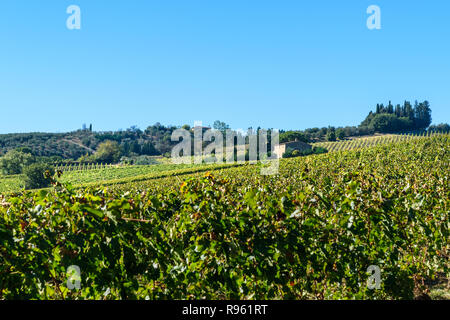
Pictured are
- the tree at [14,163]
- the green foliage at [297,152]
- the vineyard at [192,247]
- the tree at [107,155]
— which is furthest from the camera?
the tree at [107,155]

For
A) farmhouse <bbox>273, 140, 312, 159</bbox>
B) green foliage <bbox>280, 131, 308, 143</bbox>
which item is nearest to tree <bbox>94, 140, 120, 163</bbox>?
green foliage <bbox>280, 131, 308, 143</bbox>

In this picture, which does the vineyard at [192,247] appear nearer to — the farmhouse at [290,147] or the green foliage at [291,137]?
the farmhouse at [290,147]

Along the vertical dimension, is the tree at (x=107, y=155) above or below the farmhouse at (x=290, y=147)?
below

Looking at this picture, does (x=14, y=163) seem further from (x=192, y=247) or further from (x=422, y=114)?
(x=422, y=114)

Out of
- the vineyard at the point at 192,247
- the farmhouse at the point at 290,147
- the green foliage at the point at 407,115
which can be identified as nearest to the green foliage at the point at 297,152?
the farmhouse at the point at 290,147

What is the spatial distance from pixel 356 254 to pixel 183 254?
2.00 m

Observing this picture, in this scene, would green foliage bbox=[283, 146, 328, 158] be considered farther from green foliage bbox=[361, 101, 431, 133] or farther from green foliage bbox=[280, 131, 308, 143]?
green foliage bbox=[361, 101, 431, 133]

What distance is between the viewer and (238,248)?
11.5ft

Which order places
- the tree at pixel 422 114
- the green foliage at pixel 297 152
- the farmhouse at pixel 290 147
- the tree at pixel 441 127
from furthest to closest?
the tree at pixel 422 114
the tree at pixel 441 127
the farmhouse at pixel 290 147
the green foliage at pixel 297 152

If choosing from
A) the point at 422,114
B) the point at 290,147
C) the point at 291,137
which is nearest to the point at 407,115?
the point at 422,114

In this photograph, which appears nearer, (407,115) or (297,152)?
(297,152)

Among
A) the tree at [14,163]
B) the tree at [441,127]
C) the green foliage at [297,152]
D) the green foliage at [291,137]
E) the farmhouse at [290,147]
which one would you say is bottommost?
the tree at [14,163]
